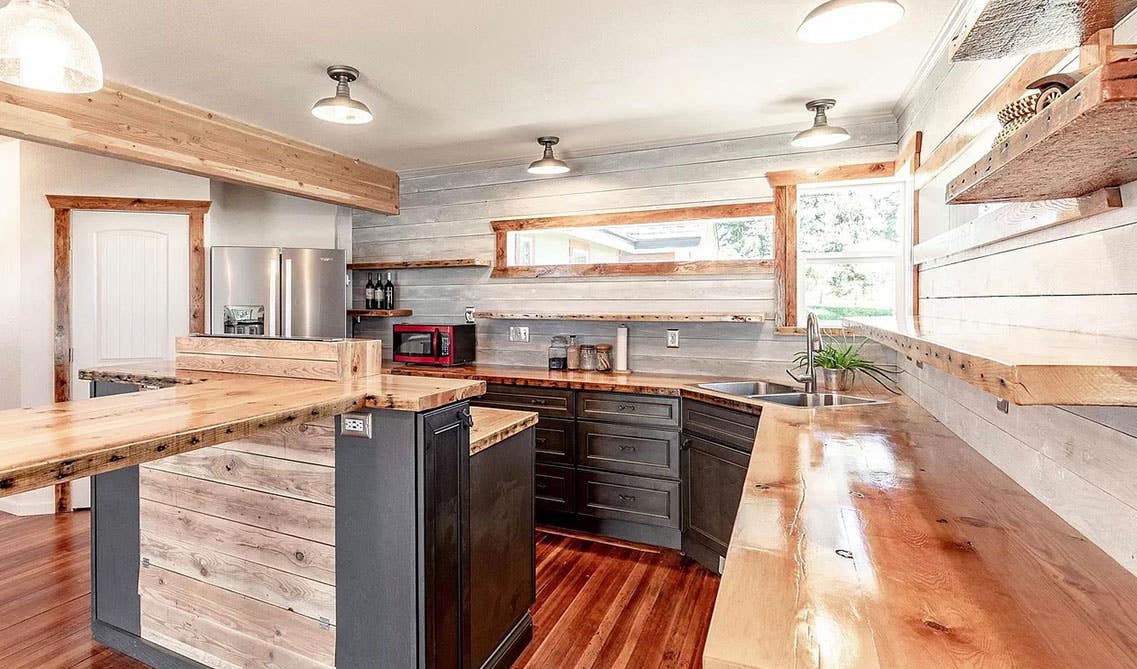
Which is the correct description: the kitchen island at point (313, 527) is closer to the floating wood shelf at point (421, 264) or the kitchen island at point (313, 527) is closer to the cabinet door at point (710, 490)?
the cabinet door at point (710, 490)

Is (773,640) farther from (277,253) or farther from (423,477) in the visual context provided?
(277,253)

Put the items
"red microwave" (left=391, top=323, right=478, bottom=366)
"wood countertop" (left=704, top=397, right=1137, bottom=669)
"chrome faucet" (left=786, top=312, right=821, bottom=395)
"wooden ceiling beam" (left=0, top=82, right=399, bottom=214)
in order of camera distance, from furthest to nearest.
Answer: "red microwave" (left=391, top=323, right=478, bottom=366)
"chrome faucet" (left=786, top=312, right=821, bottom=395)
"wooden ceiling beam" (left=0, top=82, right=399, bottom=214)
"wood countertop" (left=704, top=397, right=1137, bottom=669)

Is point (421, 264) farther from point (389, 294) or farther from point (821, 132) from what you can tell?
point (821, 132)

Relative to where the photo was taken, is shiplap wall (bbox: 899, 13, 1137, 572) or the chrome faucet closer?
shiplap wall (bbox: 899, 13, 1137, 572)

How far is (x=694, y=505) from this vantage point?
325 centimetres

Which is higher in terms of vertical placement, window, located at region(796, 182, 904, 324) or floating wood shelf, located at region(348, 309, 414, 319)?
window, located at region(796, 182, 904, 324)

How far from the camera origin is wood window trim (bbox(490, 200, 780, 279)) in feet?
12.3

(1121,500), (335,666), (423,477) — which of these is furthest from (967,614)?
(335,666)

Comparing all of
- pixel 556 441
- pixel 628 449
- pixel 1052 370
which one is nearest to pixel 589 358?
pixel 556 441

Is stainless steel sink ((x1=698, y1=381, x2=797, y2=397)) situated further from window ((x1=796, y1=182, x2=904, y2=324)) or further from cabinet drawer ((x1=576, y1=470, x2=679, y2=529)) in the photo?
cabinet drawer ((x1=576, y1=470, x2=679, y2=529))

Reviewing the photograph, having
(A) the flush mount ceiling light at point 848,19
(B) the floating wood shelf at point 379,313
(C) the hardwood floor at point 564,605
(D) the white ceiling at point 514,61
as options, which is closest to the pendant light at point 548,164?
(D) the white ceiling at point 514,61

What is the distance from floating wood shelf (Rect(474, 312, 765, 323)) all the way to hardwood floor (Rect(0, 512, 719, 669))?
1.38 metres

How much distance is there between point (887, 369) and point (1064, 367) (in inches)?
109

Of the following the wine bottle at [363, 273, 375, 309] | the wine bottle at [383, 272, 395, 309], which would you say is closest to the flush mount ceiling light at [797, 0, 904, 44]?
the wine bottle at [383, 272, 395, 309]
